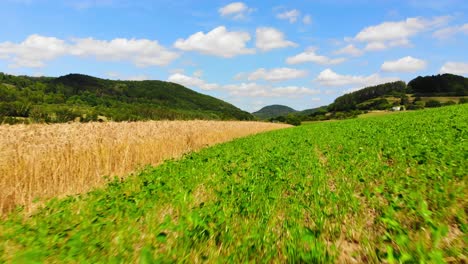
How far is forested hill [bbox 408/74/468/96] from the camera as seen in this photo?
366ft

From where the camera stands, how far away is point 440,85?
11838cm

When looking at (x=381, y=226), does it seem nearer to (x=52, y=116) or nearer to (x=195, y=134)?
(x=195, y=134)

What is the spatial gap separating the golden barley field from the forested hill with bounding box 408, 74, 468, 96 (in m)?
122

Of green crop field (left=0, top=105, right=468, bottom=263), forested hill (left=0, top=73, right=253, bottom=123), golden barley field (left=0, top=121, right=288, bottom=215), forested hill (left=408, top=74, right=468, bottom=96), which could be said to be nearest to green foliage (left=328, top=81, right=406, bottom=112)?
forested hill (left=408, top=74, right=468, bottom=96)

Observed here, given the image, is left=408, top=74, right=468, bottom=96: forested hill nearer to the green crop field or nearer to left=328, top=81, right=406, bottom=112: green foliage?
left=328, top=81, right=406, bottom=112: green foliage

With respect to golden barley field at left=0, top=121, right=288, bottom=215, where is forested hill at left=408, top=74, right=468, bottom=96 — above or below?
above

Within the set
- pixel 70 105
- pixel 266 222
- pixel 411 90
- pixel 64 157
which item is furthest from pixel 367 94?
pixel 266 222

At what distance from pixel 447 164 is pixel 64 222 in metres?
7.90

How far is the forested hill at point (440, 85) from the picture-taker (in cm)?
11144

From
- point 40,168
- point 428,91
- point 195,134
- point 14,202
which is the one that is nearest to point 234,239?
point 14,202

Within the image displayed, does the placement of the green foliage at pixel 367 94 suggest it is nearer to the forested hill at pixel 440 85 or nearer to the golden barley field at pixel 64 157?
the forested hill at pixel 440 85

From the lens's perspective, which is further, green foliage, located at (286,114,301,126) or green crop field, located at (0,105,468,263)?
green foliage, located at (286,114,301,126)

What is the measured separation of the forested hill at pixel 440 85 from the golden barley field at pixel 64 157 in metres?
122

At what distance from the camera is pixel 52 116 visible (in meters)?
21.4
